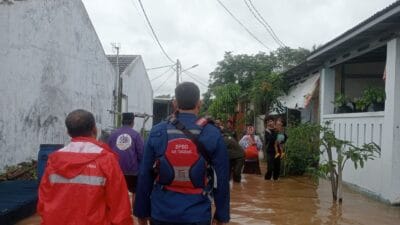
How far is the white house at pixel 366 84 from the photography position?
9344 mm

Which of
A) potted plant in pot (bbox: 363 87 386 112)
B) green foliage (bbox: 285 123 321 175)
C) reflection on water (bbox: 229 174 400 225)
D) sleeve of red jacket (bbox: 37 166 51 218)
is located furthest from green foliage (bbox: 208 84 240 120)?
sleeve of red jacket (bbox: 37 166 51 218)

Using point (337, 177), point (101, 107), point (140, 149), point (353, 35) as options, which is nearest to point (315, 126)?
point (337, 177)

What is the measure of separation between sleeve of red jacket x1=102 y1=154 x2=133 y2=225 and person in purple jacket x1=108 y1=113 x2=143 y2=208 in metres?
4.08

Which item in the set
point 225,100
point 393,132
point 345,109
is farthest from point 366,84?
point 225,100

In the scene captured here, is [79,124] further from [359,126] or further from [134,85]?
[134,85]

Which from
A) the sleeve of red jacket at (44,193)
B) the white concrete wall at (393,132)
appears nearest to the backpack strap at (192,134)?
the sleeve of red jacket at (44,193)

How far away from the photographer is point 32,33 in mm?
12125

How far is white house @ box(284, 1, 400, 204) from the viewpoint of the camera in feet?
30.7

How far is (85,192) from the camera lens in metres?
3.37

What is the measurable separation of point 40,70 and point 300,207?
706 centimetres

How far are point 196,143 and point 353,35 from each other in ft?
24.5

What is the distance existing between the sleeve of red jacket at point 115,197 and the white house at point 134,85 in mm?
21217

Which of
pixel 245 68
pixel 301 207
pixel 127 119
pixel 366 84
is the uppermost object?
pixel 245 68

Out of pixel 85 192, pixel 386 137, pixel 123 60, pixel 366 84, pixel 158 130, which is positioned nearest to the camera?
pixel 85 192
